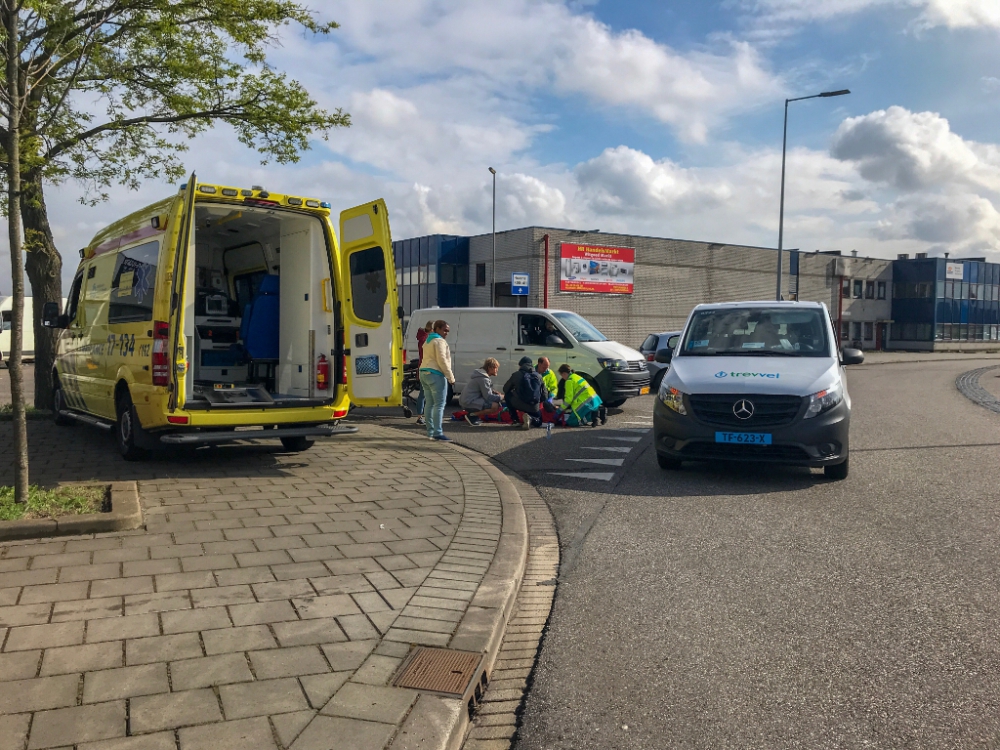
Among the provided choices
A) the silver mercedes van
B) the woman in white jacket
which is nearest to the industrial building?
the woman in white jacket

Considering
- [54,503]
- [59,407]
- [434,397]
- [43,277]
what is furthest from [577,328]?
[54,503]

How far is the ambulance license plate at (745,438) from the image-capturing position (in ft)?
26.2

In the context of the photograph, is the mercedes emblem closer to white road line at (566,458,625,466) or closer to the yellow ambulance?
white road line at (566,458,625,466)

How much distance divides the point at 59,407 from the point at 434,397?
4973mm

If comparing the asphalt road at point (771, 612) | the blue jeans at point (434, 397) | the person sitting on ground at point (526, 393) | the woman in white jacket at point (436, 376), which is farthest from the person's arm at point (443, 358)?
the asphalt road at point (771, 612)

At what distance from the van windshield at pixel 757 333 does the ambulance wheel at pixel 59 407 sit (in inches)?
312

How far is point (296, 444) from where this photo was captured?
939cm

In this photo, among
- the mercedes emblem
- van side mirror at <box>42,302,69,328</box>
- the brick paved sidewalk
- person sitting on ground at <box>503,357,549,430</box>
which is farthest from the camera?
person sitting on ground at <box>503,357,549,430</box>

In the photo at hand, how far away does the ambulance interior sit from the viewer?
8.86 meters

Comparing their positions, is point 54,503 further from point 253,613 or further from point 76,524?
point 253,613

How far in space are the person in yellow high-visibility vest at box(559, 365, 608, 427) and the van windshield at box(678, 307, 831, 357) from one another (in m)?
3.09

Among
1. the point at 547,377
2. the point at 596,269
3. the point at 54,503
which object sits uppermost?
the point at 596,269

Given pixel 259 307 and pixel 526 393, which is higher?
pixel 259 307

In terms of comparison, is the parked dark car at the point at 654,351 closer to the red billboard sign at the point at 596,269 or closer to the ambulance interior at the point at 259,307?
the ambulance interior at the point at 259,307
